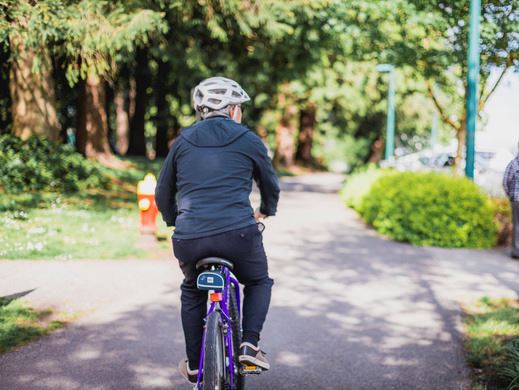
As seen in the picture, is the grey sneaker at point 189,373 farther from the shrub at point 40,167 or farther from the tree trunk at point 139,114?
the tree trunk at point 139,114

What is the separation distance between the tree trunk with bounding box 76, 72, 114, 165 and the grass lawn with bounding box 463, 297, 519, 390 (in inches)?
608

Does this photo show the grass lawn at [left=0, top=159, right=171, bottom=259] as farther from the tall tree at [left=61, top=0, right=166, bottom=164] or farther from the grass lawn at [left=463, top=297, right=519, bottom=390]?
the grass lawn at [left=463, top=297, right=519, bottom=390]

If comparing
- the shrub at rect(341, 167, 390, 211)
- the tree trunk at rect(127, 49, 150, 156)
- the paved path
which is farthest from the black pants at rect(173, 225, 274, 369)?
the tree trunk at rect(127, 49, 150, 156)

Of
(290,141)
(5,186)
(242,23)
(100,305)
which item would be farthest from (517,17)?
(290,141)

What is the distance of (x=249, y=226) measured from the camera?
3.48 meters

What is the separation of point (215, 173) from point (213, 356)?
956 mm

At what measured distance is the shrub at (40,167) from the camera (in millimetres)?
13031

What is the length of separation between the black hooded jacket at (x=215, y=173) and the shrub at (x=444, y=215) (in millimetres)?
7687

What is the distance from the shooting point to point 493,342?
5.41 meters

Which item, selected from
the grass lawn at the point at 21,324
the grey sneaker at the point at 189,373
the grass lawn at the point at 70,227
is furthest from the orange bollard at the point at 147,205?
the grey sneaker at the point at 189,373

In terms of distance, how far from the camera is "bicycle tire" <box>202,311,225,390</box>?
10.7 feet

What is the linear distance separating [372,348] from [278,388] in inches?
51.6

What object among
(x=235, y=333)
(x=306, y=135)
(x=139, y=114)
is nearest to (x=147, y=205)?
(x=235, y=333)

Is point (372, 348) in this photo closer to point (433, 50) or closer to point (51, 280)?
point (51, 280)
